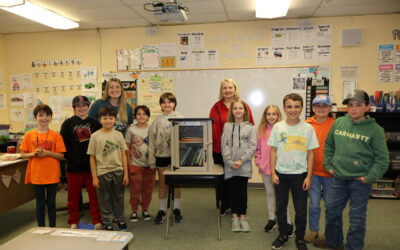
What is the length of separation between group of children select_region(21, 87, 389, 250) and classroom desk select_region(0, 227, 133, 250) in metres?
1.27

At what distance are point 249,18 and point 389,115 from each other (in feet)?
7.58

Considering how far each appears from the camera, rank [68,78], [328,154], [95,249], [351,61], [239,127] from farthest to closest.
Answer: [68,78], [351,61], [239,127], [328,154], [95,249]

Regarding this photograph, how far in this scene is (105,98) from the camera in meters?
3.03

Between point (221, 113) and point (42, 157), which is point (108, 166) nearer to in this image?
point (42, 157)

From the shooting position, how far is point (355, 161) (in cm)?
216

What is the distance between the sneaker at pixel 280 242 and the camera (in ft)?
8.11

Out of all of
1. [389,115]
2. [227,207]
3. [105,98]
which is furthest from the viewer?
[389,115]

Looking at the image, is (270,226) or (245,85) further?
(245,85)

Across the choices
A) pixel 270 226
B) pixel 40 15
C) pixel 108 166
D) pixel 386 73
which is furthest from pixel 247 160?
pixel 40 15

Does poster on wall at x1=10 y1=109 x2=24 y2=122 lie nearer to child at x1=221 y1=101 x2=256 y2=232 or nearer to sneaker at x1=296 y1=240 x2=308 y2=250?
child at x1=221 y1=101 x2=256 y2=232

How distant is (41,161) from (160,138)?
3.57ft

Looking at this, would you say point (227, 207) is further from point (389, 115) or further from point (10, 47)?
point (10, 47)

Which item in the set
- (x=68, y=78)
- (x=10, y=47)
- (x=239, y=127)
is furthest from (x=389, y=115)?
(x=10, y=47)

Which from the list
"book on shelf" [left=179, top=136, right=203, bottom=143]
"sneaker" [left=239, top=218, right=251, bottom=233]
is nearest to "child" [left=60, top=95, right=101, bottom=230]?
"book on shelf" [left=179, top=136, right=203, bottom=143]
